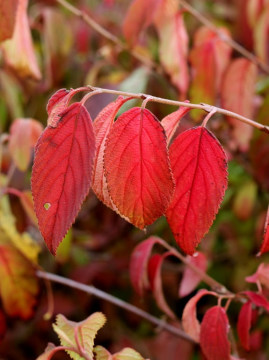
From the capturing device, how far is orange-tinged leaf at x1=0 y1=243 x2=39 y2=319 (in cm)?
102

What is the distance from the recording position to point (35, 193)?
0.64 meters

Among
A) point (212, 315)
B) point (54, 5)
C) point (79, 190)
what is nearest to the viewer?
point (79, 190)

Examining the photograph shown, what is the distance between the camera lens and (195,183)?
0.67 m

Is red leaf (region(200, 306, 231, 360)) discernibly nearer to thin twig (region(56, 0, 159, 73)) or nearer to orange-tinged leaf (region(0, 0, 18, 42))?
orange-tinged leaf (region(0, 0, 18, 42))

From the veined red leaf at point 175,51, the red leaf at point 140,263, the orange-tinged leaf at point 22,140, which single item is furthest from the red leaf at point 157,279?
the veined red leaf at point 175,51

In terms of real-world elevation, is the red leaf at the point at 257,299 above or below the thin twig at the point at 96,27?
below

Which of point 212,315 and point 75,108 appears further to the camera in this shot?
point 212,315

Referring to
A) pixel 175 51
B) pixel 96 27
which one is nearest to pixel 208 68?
pixel 175 51

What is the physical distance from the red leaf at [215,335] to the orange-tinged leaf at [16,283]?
37cm

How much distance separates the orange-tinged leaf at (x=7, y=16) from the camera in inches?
33.0

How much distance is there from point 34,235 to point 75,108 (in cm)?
87

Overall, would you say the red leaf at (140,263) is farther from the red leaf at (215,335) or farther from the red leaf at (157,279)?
the red leaf at (215,335)

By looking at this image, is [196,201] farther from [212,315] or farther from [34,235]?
→ [34,235]

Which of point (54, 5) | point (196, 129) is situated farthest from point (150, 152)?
point (54, 5)
